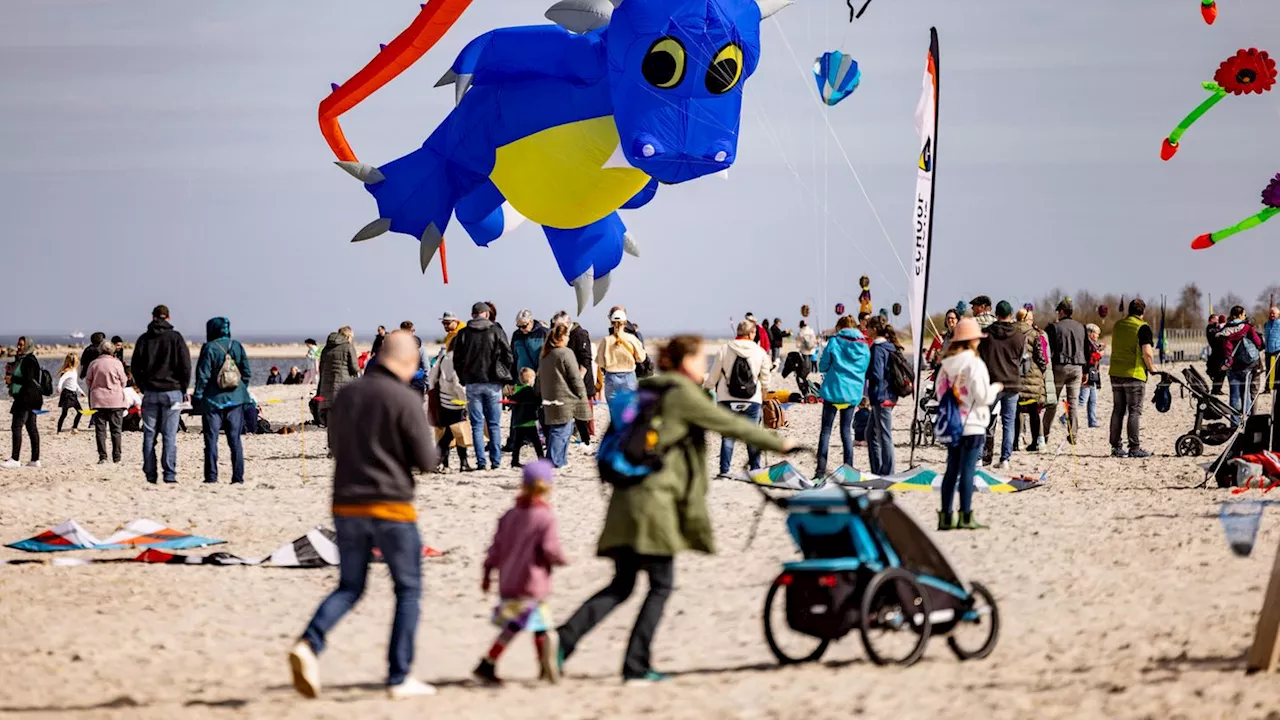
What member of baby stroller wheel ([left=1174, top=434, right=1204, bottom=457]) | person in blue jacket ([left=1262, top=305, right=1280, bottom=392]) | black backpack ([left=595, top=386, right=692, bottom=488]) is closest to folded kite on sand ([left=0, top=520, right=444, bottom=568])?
black backpack ([left=595, top=386, right=692, bottom=488])

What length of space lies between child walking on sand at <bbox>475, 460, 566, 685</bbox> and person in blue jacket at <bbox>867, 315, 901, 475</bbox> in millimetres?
7696

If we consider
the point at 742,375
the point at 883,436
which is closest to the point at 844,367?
the point at 883,436

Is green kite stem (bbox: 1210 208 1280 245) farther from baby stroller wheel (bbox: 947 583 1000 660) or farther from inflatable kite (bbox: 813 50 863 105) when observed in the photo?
baby stroller wheel (bbox: 947 583 1000 660)

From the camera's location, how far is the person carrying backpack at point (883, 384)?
13.2 m

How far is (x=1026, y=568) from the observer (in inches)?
347

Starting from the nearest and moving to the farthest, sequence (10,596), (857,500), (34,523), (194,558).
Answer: (857,500) → (10,596) → (194,558) → (34,523)

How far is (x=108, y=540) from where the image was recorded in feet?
34.0

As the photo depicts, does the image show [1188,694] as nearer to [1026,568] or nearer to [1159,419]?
[1026,568]

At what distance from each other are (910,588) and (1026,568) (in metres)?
2.94

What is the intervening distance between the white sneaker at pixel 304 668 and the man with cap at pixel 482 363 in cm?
879

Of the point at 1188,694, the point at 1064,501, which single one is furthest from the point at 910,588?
the point at 1064,501

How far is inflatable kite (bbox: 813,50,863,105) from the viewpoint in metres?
14.5

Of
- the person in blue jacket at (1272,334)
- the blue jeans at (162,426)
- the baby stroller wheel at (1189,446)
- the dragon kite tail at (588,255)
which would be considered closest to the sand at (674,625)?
the blue jeans at (162,426)

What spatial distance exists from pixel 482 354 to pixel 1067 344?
697 centimetres
